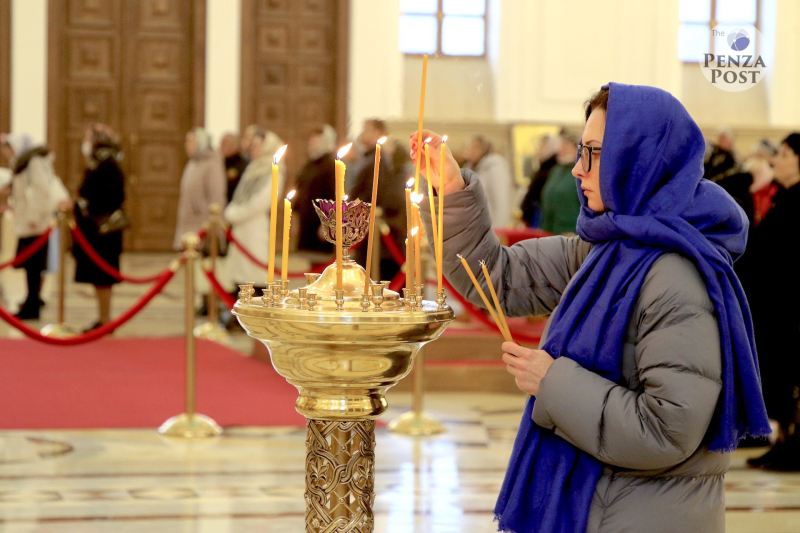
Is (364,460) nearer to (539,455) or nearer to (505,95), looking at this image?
(539,455)

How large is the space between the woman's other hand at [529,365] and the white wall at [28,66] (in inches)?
539

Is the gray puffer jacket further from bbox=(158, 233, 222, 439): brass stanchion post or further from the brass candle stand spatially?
bbox=(158, 233, 222, 439): brass stanchion post

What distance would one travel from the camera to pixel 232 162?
10414 mm

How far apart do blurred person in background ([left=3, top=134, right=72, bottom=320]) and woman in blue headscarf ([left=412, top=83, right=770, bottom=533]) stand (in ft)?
24.4

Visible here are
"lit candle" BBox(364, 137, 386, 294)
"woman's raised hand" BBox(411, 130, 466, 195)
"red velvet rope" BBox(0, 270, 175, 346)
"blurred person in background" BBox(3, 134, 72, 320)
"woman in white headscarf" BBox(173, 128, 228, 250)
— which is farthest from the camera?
"woman in white headscarf" BBox(173, 128, 228, 250)

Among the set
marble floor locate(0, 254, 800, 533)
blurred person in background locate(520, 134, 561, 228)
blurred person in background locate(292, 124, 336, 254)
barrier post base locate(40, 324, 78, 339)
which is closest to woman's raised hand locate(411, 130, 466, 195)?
marble floor locate(0, 254, 800, 533)

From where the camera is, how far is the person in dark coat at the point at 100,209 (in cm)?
826

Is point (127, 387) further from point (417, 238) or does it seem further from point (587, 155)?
point (587, 155)

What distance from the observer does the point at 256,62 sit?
1524 centimetres

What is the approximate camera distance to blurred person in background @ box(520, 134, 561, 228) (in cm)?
996

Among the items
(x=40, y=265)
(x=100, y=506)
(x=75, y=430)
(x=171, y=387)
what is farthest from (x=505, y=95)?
(x=100, y=506)

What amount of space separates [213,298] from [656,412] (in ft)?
23.5

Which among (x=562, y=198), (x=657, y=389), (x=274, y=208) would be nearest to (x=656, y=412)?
(x=657, y=389)

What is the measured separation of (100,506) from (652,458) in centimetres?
286
